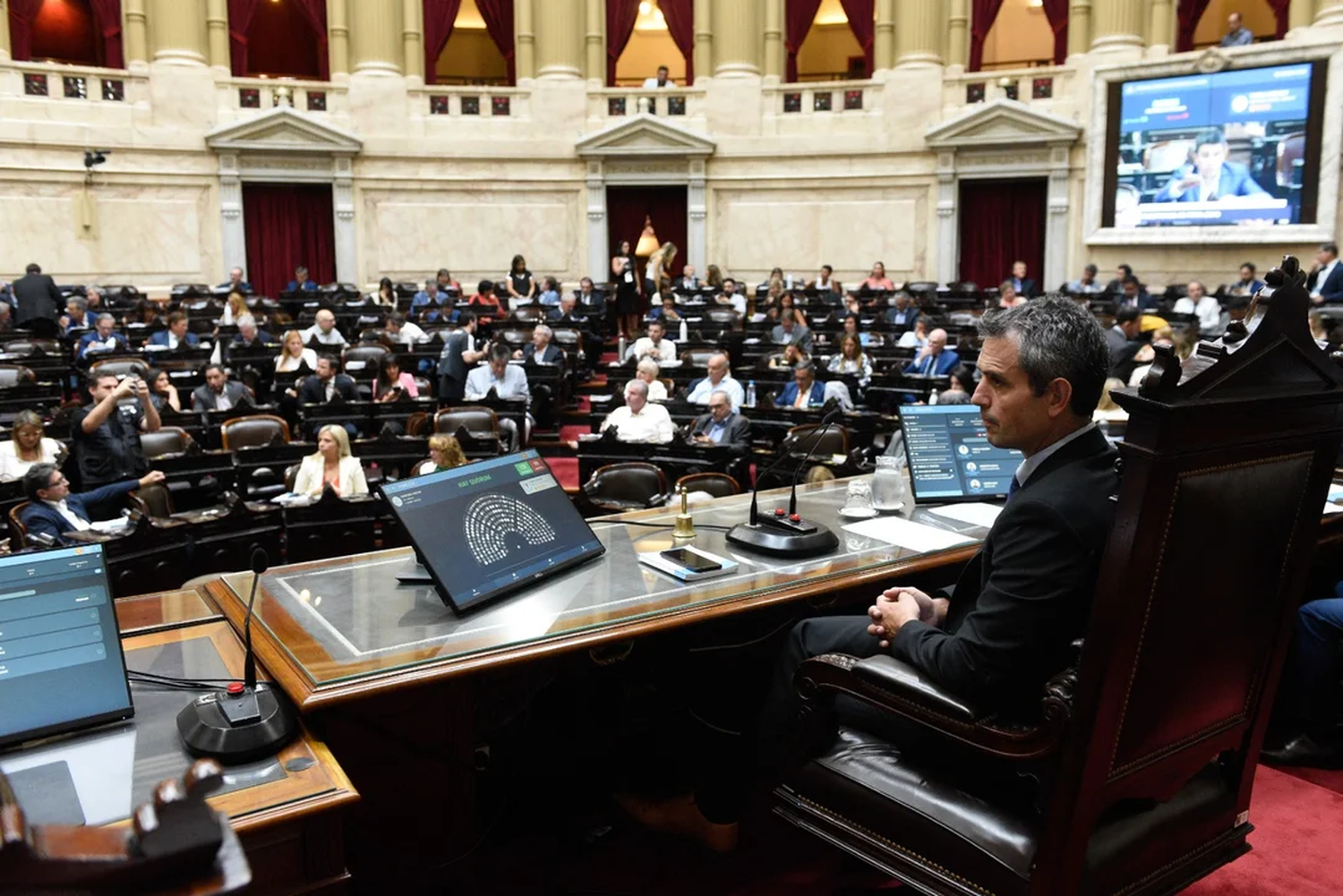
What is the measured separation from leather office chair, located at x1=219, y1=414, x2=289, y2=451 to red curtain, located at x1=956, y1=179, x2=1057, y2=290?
12.7m

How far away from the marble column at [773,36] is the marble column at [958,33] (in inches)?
80.7

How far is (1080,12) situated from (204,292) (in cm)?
1417

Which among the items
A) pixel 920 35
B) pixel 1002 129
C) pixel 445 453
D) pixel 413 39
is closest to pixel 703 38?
pixel 920 35

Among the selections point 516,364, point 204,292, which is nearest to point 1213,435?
point 516,364

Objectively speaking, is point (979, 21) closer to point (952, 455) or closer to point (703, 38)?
point (703, 38)

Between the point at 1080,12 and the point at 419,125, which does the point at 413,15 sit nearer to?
the point at 419,125

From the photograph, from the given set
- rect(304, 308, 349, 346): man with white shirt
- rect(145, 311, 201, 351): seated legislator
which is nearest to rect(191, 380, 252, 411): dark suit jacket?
rect(304, 308, 349, 346): man with white shirt

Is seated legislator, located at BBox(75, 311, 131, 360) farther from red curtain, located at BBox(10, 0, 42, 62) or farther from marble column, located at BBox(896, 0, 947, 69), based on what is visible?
marble column, located at BBox(896, 0, 947, 69)

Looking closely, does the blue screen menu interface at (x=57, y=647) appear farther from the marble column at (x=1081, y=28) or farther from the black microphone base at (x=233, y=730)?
the marble column at (x=1081, y=28)

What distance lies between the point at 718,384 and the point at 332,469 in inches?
148

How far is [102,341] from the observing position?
35.6 feet

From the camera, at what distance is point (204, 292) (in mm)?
15695

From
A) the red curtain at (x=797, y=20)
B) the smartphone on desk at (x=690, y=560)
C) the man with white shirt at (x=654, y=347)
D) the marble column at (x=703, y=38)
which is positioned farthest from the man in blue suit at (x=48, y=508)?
the red curtain at (x=797, y=20)

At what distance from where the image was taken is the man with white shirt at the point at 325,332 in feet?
37.7
